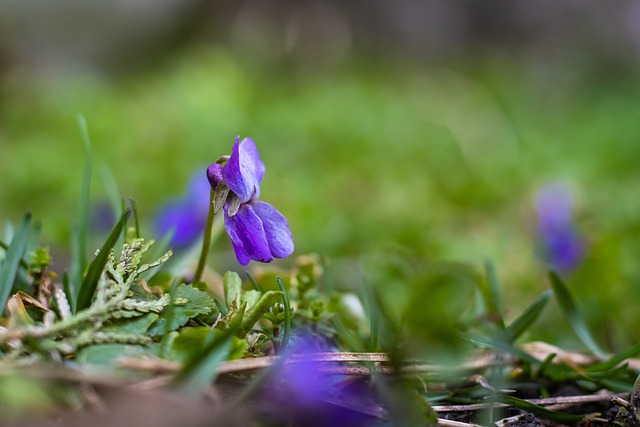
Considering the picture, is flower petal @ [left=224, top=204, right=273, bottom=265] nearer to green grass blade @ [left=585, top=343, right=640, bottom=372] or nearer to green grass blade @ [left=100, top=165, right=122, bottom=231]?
green grass blade @ [left=100, top=165, right=122, bottom=231]

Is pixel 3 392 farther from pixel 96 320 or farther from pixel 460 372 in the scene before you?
pixel 460 372

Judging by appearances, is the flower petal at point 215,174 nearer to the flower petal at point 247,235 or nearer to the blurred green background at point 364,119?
the flower petal at point 247,235

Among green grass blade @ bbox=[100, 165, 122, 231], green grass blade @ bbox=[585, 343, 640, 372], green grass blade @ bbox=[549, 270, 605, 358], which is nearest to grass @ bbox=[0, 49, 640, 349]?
green grass blade @ bbox=[549, 270, 605, 358]

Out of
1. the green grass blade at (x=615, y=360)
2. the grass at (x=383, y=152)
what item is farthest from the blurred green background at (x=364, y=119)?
the green grass blade at (x=615, y=360)

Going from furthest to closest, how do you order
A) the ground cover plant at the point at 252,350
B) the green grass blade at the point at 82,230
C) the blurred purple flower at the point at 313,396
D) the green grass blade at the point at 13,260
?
the green grass blade at the point at 82,230
the green grass blade at the point at 13,260
the blurred purple flower at the point at 313,396
the ground cover plant at the point at 252,350

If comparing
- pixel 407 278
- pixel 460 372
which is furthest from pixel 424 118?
pixel 460 372

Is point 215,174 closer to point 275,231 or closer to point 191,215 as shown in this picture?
point 275,231
